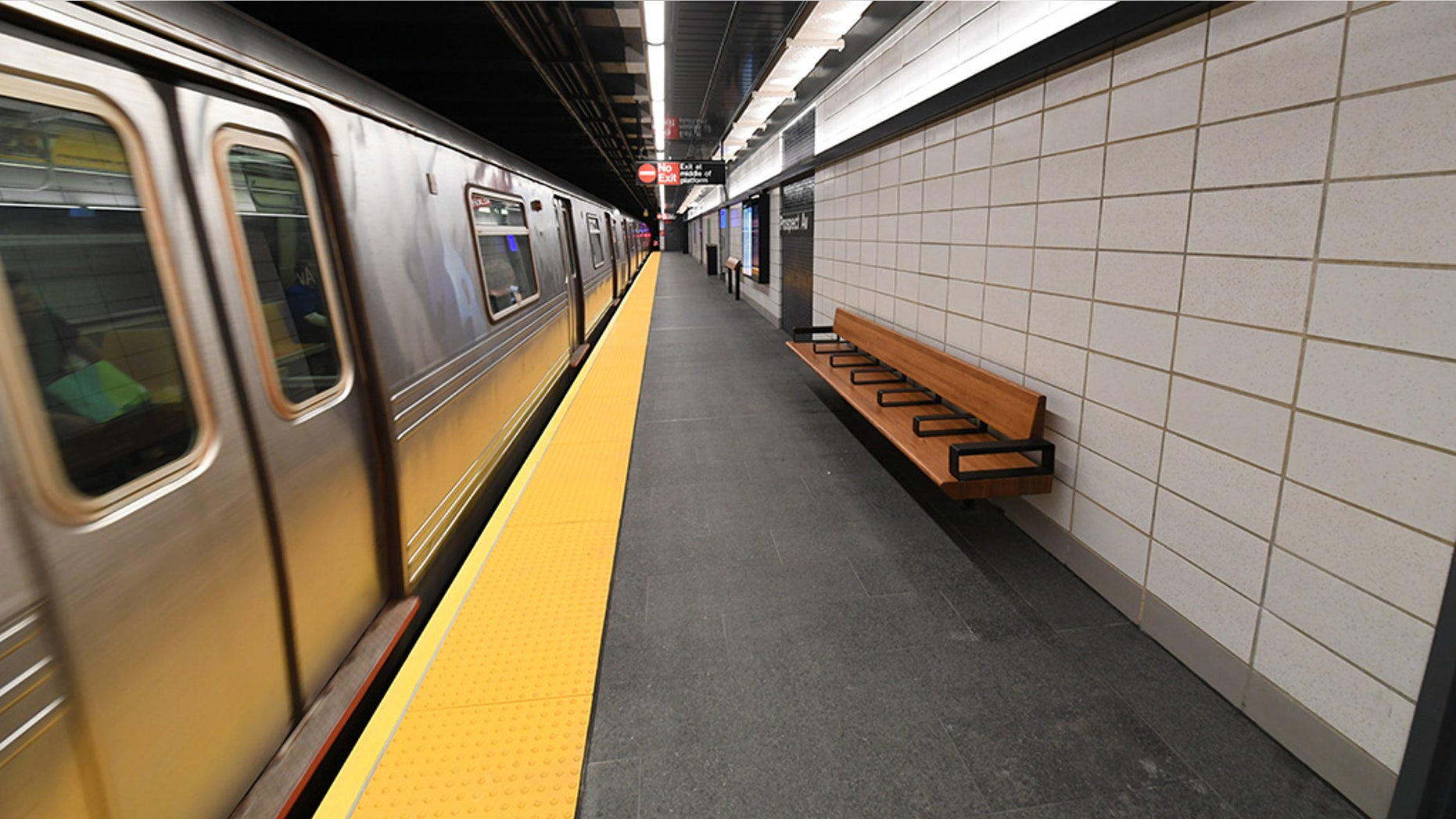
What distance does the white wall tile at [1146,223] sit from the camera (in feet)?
7.13

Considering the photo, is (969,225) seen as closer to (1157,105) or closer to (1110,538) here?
(1157,105)

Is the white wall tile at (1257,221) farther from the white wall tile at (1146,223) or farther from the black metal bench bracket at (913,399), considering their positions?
the black metal bench bracket at (913,399)

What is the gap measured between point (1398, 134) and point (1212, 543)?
1205 mm

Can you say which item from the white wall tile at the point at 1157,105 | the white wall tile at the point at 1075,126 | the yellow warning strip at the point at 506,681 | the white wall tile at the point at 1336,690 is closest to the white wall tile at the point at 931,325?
the white wall tile at the point at 1075,126

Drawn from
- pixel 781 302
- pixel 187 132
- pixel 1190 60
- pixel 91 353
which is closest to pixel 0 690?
pixel 91 353

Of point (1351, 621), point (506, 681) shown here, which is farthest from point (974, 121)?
point (506, 681)

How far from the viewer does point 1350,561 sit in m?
1.68

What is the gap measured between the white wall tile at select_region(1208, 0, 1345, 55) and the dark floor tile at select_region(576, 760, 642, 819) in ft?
8.84

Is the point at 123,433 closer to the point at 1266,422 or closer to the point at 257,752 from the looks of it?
the point at 257,752

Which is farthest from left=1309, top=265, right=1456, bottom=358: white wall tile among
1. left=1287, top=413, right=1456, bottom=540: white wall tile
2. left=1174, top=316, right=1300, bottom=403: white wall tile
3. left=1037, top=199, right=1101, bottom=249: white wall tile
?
left=1037, top=199, right=1101, bottom=249: white wall tile

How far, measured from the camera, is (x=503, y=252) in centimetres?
434

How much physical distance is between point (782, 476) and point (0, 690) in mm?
3315

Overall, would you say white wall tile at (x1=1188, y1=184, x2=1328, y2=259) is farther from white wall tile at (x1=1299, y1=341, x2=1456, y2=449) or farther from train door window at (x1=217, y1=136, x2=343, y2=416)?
train door window at (x1=217, y1=136, x2=343, y2=416)

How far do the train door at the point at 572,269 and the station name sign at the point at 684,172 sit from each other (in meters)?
5.70
